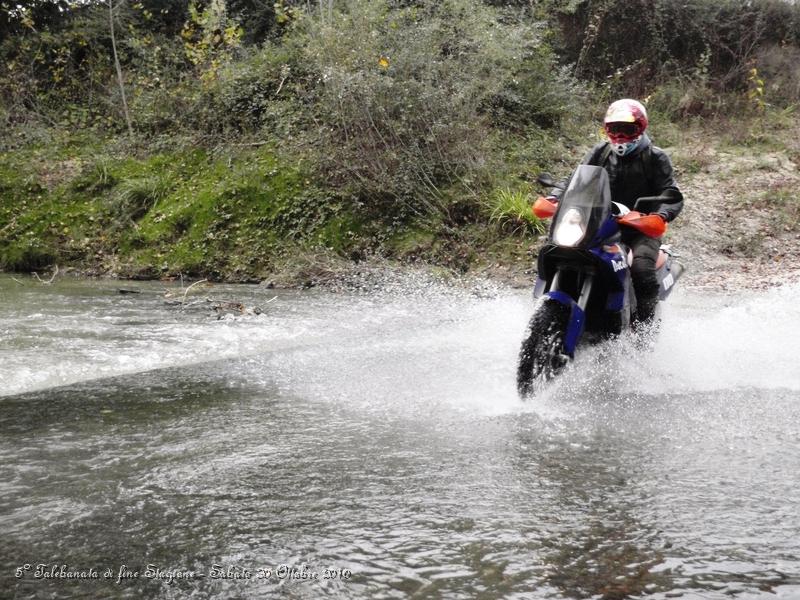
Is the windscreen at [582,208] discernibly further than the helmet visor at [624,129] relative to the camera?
No

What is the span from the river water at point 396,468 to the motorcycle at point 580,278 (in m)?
0.25

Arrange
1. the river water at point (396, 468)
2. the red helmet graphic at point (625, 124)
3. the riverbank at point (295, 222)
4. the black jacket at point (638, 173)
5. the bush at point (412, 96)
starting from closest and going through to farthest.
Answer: the river water at point (396, 468)
the red helmet graphic at point (625, 124)
the black jacket at point (638, 173)
the riverbank at point (295, 222)
the bush at point (412, 96)

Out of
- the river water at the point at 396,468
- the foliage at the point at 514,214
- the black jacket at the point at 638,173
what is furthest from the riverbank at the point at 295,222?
the black jacket at the point at 638,173

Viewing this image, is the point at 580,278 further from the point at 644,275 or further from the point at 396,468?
the point at 396,468

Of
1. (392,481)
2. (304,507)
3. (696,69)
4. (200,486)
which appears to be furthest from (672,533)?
(696,69)

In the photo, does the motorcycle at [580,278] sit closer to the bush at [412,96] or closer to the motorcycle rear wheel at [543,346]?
the motorcycle rear wheel at [543,346]

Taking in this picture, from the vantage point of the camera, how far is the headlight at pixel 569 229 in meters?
5.35

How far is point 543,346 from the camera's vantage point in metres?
5.37

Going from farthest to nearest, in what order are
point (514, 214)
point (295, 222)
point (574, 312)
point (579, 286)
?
1. point (295, 222)
2. point (514, 214)
3. point (579, 286)
4. point (574, 312)

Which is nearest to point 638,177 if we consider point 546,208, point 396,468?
point 546,208

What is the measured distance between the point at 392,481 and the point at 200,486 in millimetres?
935

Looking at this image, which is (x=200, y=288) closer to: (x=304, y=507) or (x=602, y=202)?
(x=602, y=202)

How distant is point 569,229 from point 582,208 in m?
0.18

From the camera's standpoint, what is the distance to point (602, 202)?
5.49 m
